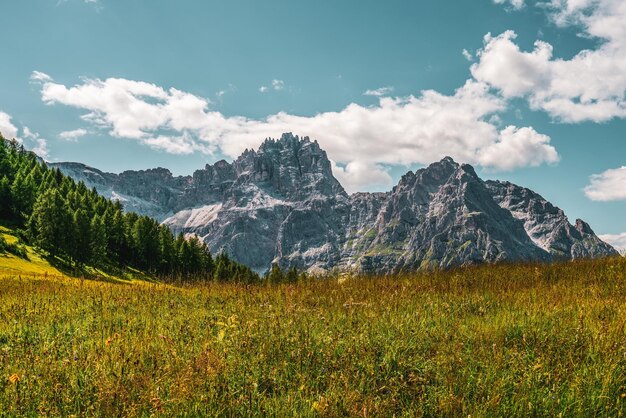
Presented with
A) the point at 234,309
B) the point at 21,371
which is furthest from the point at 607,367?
the point at 21,371

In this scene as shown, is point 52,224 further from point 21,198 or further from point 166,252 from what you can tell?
point 21,198

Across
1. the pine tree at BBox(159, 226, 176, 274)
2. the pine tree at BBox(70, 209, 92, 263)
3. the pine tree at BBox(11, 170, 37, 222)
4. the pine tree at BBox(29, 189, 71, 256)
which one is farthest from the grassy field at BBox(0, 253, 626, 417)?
the pine tree at BBox(11, 170, 37, 222)

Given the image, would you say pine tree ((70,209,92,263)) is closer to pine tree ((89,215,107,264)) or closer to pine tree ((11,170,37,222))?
pine tree ((89,215,107,264))

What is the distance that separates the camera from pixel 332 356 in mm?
5797

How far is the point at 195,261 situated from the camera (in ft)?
313

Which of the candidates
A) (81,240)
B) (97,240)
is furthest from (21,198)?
(81,240)

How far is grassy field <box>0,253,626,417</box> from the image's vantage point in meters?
4.54

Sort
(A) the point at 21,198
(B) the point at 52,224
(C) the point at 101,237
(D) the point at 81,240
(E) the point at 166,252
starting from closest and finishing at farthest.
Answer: (B) the point at 52,224, (D) the point at 81,240, (C) the point at 101,237, (E) the point at 166,252, (A) the point at 21,198

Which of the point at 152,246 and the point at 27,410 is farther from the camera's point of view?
the point at 152,246

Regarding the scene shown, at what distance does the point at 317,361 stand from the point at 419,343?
5.38 ft

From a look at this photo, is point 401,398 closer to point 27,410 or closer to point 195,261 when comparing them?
point 27,410

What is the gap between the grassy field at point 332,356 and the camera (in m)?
4.54

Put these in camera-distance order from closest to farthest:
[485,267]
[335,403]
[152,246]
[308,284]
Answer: [335,403]
[308,284]
[485,267]
[152,246]

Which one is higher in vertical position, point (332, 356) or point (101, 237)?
point (332, 356)
